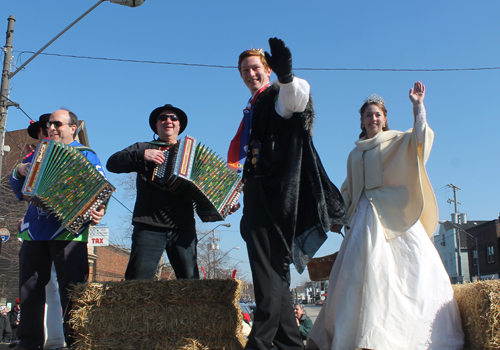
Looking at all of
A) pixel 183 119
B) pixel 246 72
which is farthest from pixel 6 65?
pixel 246 72

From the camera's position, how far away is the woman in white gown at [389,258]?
302 cm

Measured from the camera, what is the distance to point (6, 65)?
12.2 m

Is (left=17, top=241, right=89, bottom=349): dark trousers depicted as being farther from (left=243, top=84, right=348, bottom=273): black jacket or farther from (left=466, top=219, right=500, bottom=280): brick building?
(left=466, top=219, right=500, bottom=280): brick building

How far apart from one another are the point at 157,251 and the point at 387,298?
72.4 inches

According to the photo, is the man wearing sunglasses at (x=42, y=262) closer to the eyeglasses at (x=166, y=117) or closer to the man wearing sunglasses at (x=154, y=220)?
the man wearing sunglasses at (x=154, y=220)

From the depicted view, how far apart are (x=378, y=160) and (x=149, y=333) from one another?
2.26 m

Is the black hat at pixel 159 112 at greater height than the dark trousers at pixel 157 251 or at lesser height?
greater

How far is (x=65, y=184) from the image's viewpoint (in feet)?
12.1

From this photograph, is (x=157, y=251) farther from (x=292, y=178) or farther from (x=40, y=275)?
(x=292, y=178)

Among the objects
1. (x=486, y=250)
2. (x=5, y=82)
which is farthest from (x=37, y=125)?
(x=486, y=250)

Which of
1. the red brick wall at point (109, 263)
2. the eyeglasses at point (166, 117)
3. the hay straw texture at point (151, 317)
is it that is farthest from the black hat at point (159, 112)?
the red brick wall at point (109, 263)

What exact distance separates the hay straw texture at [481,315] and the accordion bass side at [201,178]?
2.01 meters

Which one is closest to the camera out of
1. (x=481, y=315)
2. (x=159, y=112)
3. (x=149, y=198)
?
(x=481, y=315)

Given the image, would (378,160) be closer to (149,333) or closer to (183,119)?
(183,119)
